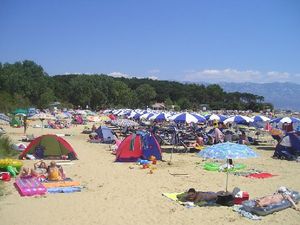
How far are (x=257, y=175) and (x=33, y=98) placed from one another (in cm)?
6225

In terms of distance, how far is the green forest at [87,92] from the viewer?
66312mm

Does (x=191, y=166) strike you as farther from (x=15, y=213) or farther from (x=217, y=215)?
(x=15, y=213)

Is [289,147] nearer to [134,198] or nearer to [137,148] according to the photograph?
[137,148]

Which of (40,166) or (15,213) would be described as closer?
(15,213)

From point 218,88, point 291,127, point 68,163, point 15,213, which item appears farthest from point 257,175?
point 218,88

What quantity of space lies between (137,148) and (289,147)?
22.7 ft

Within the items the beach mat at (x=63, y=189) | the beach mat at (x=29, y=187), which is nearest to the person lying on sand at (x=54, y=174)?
the beach mat at (x=29, y=187)

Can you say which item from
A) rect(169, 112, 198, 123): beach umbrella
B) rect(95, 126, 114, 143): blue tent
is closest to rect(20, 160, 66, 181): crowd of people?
rect(169, 112, 198, 123): beach umbrella

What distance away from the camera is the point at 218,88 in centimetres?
12875

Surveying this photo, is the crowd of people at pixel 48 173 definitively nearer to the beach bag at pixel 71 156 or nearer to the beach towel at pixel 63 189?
the beach towel at pixel 63 189

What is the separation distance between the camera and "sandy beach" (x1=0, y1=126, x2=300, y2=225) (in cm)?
833

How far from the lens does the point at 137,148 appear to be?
16344 millimetres

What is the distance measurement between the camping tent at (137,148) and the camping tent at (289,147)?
231 inches

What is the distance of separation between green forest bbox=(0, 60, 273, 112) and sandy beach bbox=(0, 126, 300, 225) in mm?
40245
